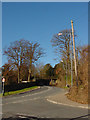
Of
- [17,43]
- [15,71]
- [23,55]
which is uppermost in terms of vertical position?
[17,43]

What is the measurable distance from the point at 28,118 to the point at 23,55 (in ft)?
94.6

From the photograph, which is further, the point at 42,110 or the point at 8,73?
the point at 8,73

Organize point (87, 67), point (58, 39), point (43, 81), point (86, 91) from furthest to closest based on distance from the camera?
1. point (43, 81)
2. point (58, 39)
3. point (87, 67)
4. point (86, 91)

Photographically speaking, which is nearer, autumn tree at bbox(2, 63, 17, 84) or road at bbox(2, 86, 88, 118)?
road at bbox(2, 86, 88, 118)

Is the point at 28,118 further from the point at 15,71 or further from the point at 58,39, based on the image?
the point at 15,71

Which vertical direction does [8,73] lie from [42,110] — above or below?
above

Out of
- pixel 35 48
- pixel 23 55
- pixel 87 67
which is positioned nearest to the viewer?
pixel 87 67

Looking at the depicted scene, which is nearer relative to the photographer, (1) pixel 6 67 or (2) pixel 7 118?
(2) pixel 7 118

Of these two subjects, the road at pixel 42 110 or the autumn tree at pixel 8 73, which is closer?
the road at pixel 42 110

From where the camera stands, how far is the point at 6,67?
1412 inches

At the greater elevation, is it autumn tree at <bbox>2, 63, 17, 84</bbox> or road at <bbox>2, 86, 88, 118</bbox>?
autumn tree at <bbox>2, 63, 17, 84</bbox>

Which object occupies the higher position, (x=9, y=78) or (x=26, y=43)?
(x=26, y=43)

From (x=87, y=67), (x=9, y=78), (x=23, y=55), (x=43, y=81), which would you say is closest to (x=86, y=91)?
(x=87, y=67)

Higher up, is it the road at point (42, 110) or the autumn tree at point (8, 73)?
the autumn tree at point (8, 73)
